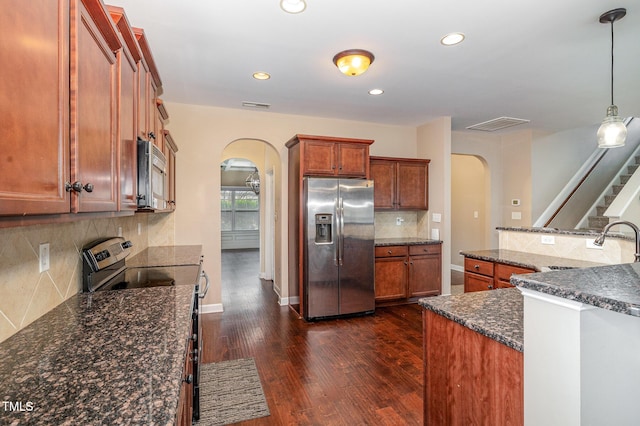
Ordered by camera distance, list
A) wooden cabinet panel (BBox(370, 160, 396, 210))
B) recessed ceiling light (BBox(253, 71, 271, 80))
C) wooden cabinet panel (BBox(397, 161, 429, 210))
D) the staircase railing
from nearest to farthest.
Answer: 1. recessed ceiling light (BBox(253, 71, 271, 80))
2. wooden cabinet panel (BBox(370, 160, 396, 210))
3. wooden cabinet panel (BBox(397, 161, 429, 210))
4. the staircase railing

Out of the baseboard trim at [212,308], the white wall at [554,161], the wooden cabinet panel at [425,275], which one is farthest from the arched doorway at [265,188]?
the white wall at [554,161]

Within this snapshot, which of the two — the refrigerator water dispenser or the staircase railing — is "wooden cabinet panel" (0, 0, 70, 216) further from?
the staircase railing

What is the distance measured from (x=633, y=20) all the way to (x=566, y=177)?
4.32 meters

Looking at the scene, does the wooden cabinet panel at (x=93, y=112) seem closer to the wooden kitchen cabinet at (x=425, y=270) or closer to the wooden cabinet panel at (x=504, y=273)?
the wooden cabinet panel at (x=504, y=273)

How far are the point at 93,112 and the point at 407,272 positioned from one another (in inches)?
163

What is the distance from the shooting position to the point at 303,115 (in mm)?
4609

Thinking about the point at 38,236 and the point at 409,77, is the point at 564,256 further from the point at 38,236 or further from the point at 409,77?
the point at 38,236

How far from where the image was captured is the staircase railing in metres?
5.77

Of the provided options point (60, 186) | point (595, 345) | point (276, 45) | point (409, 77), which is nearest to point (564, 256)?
point (409, 77)

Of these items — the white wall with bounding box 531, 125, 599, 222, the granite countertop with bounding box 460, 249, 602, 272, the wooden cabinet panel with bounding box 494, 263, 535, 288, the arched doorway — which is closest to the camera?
the granite countertop with bounding box 460, 249, 602, 272

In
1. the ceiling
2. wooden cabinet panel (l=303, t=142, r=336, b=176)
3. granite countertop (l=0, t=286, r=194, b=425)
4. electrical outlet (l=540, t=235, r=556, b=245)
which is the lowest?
granite countertop (l=0, t=286, r=194, b=425)

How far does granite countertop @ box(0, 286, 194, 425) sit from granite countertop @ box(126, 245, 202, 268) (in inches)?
45.6

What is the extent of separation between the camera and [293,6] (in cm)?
210

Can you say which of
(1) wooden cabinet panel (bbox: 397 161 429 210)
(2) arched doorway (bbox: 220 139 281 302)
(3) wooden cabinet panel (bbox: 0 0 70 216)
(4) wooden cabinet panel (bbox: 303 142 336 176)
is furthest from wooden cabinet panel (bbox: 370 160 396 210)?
(3) wooden cabinet panel (bbox: 0 0 70 216)
